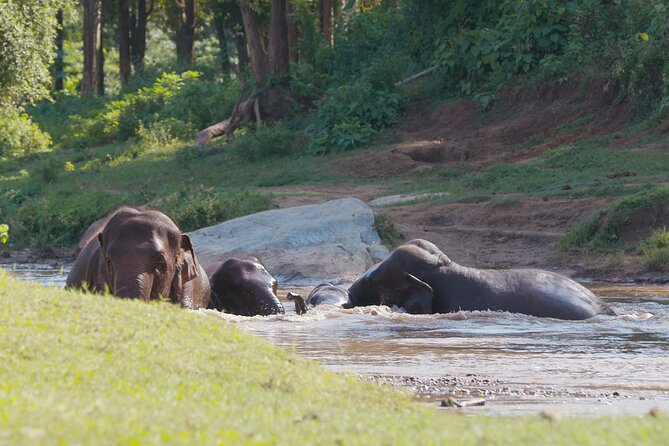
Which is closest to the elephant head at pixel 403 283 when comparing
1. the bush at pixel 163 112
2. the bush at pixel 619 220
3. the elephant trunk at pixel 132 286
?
the elephant trunk at pixel 132 286

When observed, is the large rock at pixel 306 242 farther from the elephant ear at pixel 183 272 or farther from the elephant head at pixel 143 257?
the elephant head at pixel 143 257

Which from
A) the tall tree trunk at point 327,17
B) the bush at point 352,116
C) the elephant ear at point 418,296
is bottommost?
the elephant ear at point 418,296

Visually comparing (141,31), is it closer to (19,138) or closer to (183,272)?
(19,138)

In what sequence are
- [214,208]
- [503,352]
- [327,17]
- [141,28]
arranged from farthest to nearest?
1. [141,28]
2. [327,17]
3. [214,208]
4. [503,352]

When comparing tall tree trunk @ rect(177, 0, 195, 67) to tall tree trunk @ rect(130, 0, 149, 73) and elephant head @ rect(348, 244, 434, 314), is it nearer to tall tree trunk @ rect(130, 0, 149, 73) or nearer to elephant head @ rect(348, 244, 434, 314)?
tall tree trunk @ rect(130, 0, 149, 73)

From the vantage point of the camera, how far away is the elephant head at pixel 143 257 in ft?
30.1

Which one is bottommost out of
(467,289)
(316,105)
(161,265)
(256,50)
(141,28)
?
(467,289)

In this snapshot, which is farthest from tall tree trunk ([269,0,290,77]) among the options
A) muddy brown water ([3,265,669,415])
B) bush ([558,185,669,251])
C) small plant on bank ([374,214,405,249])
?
muddy brown water ([3,265,669,415])

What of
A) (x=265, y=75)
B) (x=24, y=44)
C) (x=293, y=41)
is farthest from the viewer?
(x=293, y=41)

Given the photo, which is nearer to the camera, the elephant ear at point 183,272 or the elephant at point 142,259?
the elephant at point 142,259

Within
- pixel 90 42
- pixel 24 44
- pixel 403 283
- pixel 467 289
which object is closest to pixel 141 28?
pixel 90 42

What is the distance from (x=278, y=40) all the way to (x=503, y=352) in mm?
21611

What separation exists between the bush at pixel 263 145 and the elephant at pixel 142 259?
55.1 ft

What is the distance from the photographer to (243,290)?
12781 millimetres
